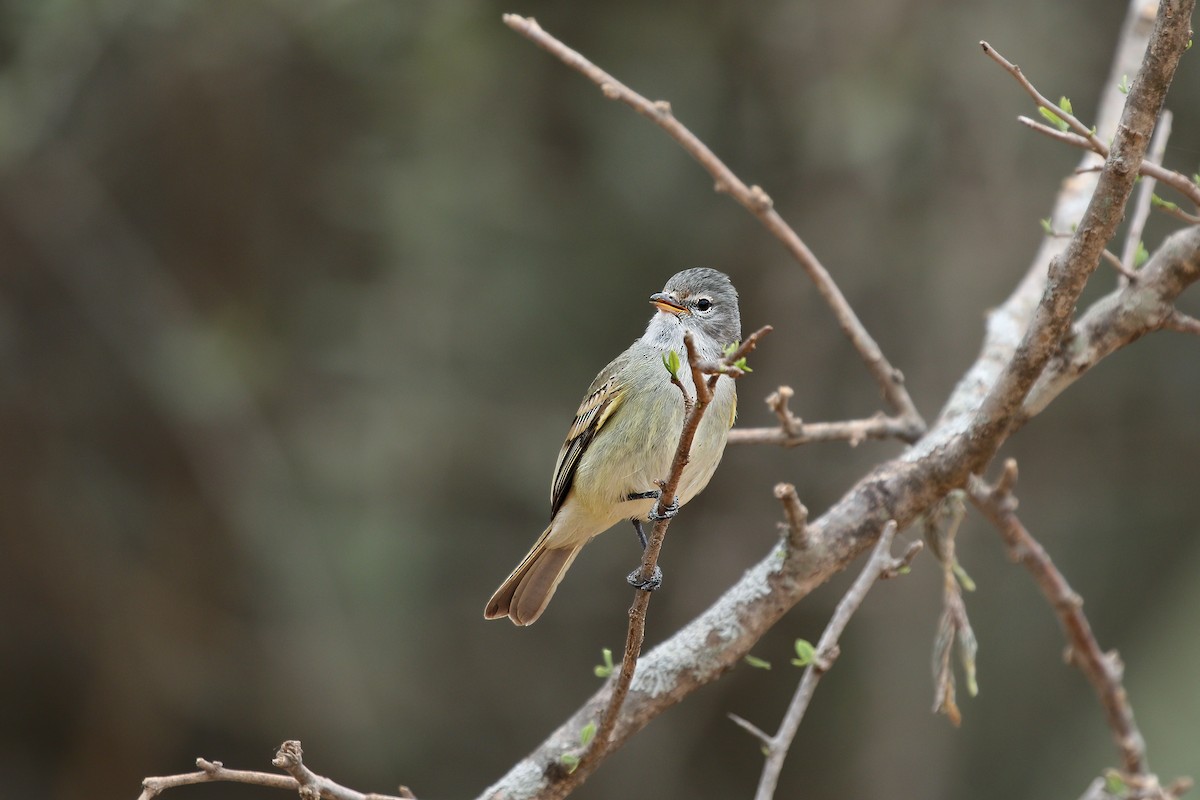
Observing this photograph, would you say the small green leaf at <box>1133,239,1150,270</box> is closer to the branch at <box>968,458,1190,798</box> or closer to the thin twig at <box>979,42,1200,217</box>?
the thin twig at <box>979,42,1200,217</box>

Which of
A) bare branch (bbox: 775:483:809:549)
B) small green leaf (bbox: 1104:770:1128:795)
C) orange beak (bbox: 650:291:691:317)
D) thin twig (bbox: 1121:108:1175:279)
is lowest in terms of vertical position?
small green leaf (bbox: 1104:770:1128:795)

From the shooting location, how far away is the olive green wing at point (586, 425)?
350cm

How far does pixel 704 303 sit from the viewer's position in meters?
Result: 3.55

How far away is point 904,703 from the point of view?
6.75m

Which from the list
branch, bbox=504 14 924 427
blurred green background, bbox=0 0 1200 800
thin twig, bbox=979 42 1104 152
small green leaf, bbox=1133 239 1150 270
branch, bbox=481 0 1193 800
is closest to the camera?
thin twig, bbox=979 42 1104 152

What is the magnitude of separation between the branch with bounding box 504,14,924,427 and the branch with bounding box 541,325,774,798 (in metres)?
0.87

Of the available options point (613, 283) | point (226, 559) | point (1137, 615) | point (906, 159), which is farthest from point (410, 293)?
point (1137, 615)

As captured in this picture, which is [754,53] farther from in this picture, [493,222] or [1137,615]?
[1137,615]

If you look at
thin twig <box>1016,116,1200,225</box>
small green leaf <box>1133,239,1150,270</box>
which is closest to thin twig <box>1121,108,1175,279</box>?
small green leaf <box>1133,239,1150,270</box>

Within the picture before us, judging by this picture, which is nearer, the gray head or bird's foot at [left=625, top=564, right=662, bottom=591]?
bird's foot at [left=625, top=564, right=662, bottom=591]

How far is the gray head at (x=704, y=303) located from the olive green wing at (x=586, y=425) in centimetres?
27

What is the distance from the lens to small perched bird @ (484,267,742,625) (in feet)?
10.9

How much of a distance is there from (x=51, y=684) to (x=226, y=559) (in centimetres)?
135

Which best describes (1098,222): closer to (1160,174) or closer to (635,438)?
(1160,174)
